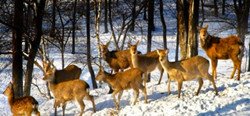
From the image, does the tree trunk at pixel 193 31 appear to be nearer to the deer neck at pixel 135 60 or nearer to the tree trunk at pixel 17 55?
the deer neck at pixel 135 60

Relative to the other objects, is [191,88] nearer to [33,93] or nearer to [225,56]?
[225,56]

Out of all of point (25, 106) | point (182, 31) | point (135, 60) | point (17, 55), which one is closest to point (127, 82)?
point (135, 60)

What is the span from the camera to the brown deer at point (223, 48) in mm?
16531

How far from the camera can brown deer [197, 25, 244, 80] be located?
16531mm

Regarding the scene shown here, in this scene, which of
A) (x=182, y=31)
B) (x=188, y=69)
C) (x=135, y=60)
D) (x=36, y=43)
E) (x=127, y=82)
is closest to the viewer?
(x=127, y=82)

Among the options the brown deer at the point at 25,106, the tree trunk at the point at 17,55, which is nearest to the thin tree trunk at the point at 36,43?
the tree trunk at the point at 17,55

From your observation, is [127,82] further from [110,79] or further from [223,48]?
[223,48]

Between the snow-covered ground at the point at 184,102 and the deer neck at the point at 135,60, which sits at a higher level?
the deer neck at the point at 135,60

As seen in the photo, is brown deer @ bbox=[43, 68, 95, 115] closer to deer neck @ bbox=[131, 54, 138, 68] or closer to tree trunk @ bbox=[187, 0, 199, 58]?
deer neck @ bbox=[131, 54, 138, 68]

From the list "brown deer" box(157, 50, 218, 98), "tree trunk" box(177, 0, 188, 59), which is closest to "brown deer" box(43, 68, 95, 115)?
"brown deer" box(157, 50, 218, 98)

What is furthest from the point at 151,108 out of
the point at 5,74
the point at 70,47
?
the point at 70,47

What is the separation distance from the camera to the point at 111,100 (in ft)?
48.6

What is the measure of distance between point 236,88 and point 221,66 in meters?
18.7

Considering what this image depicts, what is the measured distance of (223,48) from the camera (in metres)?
16.8
